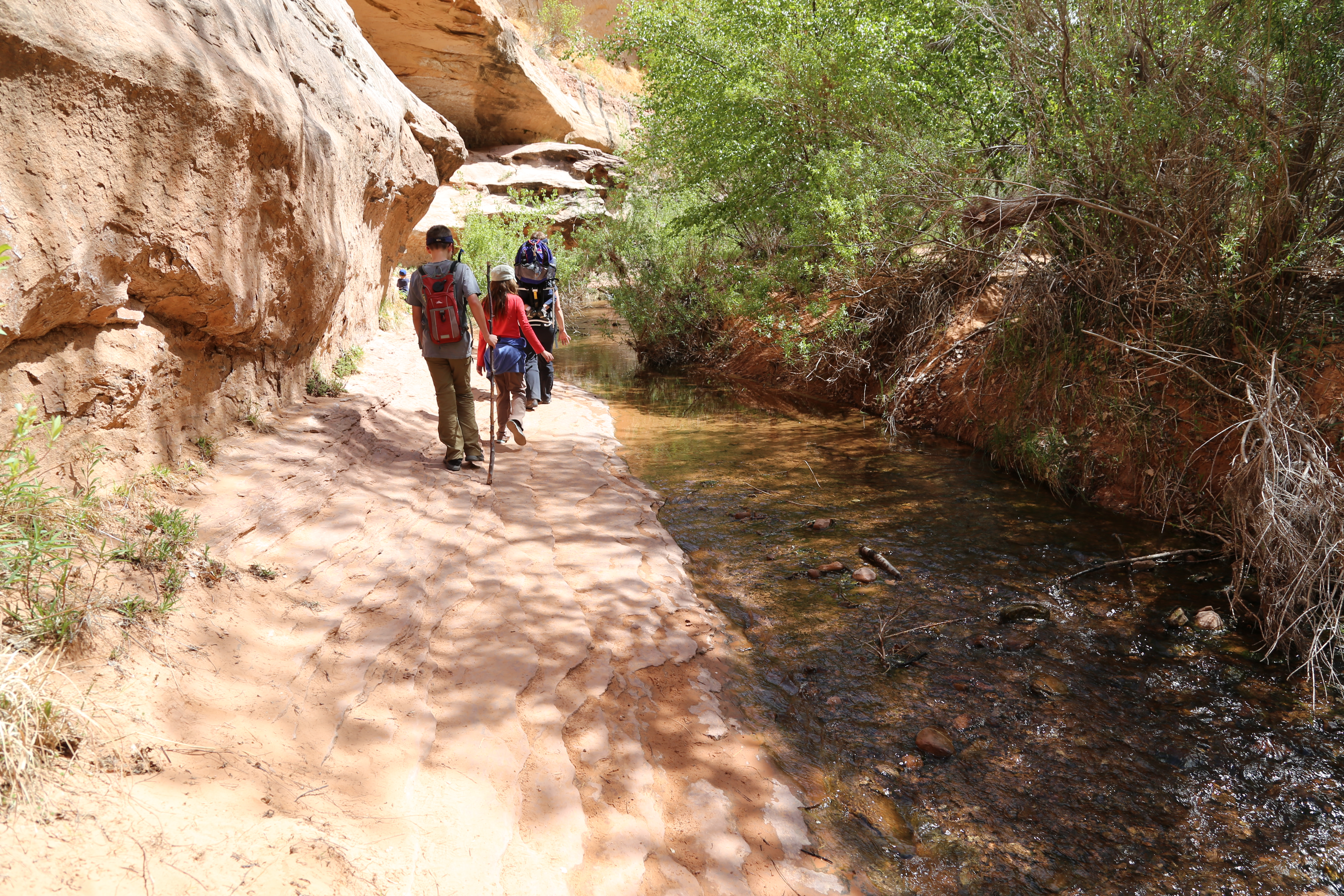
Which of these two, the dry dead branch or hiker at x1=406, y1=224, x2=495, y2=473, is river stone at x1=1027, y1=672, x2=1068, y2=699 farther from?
hiker at x1=406, y1=224, x2=495, y2=473

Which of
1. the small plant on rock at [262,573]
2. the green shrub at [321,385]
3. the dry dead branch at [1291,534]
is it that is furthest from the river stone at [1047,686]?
the green shrub at [321,385]

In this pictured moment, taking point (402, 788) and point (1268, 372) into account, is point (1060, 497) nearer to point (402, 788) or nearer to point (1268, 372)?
point (1268, 372)

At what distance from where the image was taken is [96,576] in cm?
313

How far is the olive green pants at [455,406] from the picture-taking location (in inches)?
257

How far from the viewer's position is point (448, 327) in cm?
629

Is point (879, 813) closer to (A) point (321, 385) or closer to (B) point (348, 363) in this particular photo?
(A) point (321, 385)

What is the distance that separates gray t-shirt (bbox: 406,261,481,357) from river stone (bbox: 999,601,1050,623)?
14.6 feet

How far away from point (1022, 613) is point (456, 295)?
479 cm

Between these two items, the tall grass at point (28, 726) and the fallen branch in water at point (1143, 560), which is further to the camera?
the fallen branch in water at point (1143, 560)

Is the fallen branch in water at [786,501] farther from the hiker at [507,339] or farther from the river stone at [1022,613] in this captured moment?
the hiker at [507,339]

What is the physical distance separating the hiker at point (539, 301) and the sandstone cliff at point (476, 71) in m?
14.6

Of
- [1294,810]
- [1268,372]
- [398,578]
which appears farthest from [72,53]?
[1268,372]

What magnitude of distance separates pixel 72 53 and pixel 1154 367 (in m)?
7.50

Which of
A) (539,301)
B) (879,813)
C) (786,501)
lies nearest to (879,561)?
(786,501)
